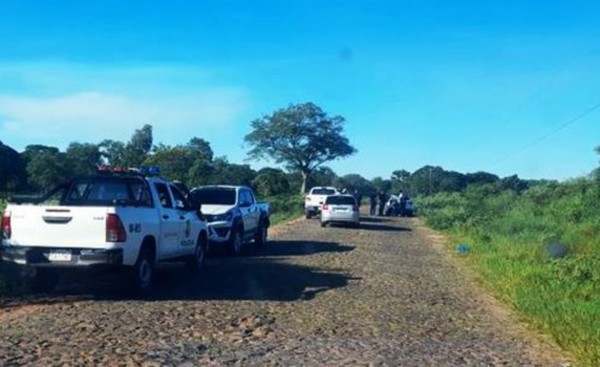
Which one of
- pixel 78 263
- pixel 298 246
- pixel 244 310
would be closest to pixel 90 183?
pixel 78 263

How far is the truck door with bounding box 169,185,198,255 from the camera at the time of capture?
13.8m

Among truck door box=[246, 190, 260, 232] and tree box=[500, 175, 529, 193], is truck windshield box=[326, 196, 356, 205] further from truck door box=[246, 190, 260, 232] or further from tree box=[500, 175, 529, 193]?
tree box=[500, 175, 529, 193]

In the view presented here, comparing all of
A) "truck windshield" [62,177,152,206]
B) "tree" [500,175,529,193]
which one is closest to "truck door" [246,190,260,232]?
"truck windshield" [62,177,152,206]

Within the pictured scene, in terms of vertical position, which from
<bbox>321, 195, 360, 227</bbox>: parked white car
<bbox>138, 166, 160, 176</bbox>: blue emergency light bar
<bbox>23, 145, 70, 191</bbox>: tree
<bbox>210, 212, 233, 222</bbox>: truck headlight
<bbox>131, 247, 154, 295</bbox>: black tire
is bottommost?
<bbox>131, 247, 154, 295</bbox>: black tire

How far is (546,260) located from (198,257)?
8.17m

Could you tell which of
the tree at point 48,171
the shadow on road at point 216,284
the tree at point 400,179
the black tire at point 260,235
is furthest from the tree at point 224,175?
the tree at point 400,179

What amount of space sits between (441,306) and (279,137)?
69568 millimetres

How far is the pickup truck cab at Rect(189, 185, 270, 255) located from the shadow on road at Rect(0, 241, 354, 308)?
0.84m

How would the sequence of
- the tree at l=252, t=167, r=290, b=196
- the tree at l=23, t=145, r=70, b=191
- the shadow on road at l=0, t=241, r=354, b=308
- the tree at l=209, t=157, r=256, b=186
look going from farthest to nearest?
1. the tree at l=252, t=167, r=290, b=196
2. the tree at l=209, t=157, r=256, b=186
3. the tree at l=23, t=145, r=70, b=191
4. the shadow on road at l=0, t=241, r=354, b=308

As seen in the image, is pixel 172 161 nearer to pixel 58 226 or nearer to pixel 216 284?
pixel 216 284

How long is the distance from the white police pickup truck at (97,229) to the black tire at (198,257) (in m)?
1.71

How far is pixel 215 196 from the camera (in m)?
19.5

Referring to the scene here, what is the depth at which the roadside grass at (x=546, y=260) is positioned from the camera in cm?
1002

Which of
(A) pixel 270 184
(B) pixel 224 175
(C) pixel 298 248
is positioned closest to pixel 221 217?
(C) pixel 298 248
